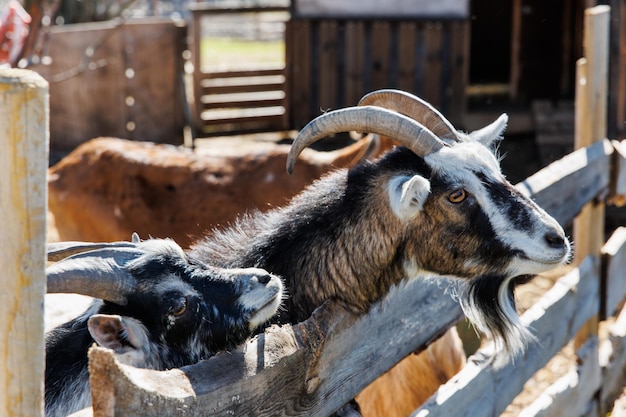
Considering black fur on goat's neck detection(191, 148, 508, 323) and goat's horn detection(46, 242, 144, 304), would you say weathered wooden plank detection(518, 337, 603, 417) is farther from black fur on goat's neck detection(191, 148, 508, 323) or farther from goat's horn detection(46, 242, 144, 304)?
goat's horn detection(46, 242, 144, 304)

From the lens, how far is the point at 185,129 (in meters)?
11.3

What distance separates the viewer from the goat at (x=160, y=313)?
107 inches

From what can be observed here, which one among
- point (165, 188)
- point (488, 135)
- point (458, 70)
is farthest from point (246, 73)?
point (488, 135)

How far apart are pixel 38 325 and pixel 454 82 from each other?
9.91 metres

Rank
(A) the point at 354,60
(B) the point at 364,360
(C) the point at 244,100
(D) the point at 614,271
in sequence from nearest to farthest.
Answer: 1. (B) the point at 364,360
2. (D) the point at 614,271
3. (A) the point at 354,60
4. (C) the point at 244,100

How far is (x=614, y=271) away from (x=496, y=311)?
2.14 metres

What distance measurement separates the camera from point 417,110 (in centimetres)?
339

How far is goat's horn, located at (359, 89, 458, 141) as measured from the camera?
3354 mm

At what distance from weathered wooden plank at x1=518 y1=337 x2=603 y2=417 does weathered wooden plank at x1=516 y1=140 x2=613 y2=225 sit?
2.90 ft

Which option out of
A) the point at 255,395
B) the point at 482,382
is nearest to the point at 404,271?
the point at 482,382

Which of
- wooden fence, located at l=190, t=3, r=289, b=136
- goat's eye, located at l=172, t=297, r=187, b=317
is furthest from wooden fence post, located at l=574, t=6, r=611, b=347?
wooden fence, located at l=190, t=3, r=289, b=136

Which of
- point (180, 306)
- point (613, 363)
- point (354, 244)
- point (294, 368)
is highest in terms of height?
point (354, 244)

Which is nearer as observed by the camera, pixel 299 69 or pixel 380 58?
pixel 380 58

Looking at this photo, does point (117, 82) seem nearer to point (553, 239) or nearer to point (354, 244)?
point (354, 244)
